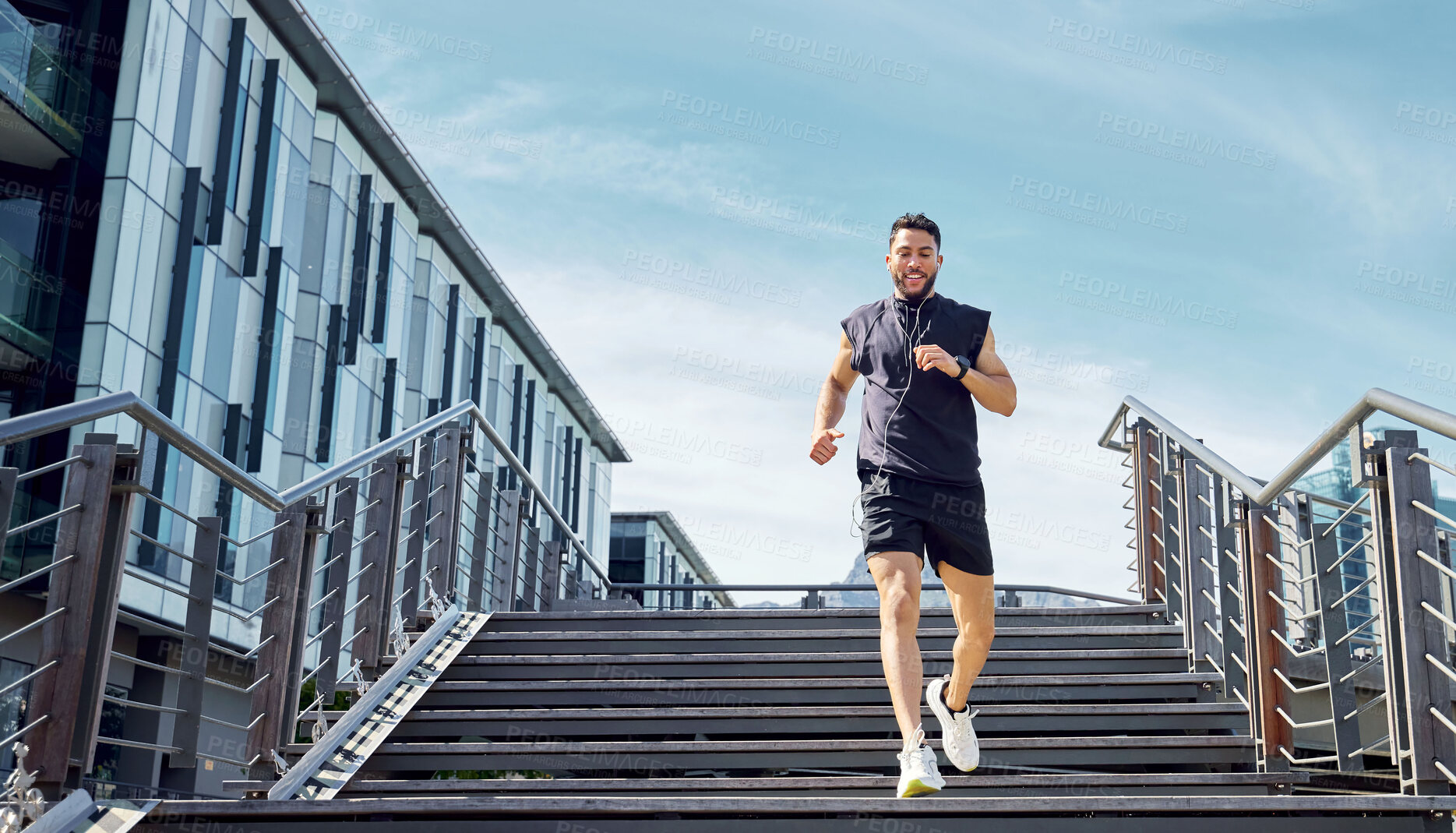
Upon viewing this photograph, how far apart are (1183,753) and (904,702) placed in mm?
1501

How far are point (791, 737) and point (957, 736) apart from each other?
127 centimetres

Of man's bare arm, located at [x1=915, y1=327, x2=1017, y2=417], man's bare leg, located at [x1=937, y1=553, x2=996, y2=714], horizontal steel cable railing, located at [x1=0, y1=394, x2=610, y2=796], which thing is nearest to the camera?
horizontal steel cable railing, located at [x1=0, y1=394, x2=610, y2=796]

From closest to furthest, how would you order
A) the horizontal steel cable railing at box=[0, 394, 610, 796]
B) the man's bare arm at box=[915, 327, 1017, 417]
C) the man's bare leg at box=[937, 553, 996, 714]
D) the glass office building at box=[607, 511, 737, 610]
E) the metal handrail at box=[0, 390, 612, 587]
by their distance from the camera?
1. the metal handrail at box=[0, 390, 612, 587]
2. the horizontal steel cable railing at box=[0, 394, 610, 796]
3. the man's bare arm at box=[915, 327, 1017, 417]
4. the man's bare leg at box=[937, 553, 996, 714]
5. the glass office building at box=[607, 511, 737, 610]

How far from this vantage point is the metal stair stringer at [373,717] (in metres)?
4.29

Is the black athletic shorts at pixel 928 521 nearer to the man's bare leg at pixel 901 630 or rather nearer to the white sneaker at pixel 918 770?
the man's bare leg at pixel 901 630

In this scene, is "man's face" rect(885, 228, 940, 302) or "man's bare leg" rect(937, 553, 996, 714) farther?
"man's face" rect(885, 228, 940, 302)

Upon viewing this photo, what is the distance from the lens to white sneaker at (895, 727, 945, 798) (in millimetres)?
3621

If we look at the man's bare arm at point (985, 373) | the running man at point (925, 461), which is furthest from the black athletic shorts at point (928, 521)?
the man's bare arm at point (985, 373)

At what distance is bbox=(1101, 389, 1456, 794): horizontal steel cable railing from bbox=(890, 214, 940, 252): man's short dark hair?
1.46m

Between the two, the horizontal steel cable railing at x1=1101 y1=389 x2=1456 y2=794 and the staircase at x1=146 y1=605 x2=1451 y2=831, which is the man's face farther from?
the staircase at x1=146 y1=605 x2=1451 y2=831

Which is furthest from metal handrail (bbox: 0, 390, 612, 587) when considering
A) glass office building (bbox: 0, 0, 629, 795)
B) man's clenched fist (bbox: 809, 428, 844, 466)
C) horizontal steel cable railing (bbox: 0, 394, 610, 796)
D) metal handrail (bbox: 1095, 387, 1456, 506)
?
glass office building (bbox: 0, 0, 629, 795)

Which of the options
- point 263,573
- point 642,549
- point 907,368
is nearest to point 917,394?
point 907,368

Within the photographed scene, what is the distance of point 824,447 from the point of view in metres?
4.26

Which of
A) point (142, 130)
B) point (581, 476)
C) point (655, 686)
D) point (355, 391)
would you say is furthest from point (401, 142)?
point (655, 686)
